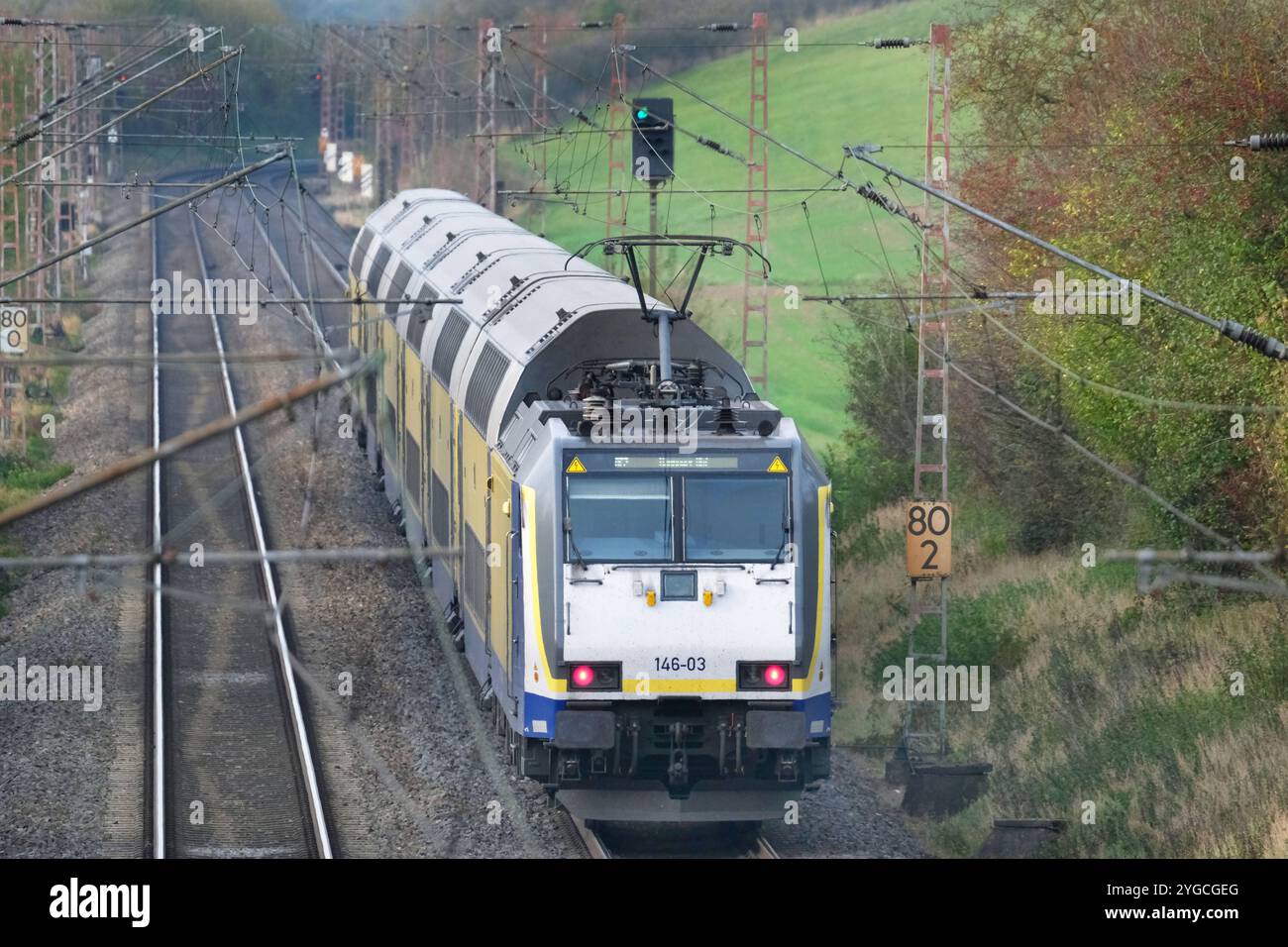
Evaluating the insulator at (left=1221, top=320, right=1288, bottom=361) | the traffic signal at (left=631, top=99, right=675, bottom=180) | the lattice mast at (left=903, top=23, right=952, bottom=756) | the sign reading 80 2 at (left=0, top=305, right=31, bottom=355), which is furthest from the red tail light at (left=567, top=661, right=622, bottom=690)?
the sign reading 80 2 at (left=0, top=305, right=31, bottom=355)

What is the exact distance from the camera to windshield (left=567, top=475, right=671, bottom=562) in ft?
55.4

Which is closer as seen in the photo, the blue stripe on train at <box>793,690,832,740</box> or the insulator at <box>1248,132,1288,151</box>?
the insulator at <box>1248,132,1288,151</box>

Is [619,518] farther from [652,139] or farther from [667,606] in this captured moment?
[652,139]

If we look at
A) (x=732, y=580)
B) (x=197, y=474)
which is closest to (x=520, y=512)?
(x=732, y=580)

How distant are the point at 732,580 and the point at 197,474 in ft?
63.1

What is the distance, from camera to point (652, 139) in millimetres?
26531

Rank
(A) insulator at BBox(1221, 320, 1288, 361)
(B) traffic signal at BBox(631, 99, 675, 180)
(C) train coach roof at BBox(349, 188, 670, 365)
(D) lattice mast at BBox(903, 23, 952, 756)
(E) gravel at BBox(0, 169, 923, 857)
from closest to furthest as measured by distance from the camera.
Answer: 1. (A) insulator at BBox(1221, 320, 1288, 361)
2. (E) gravel at BBox(0, 169, 923, 857)
3. (C) train coach roof at BBox(349, 188, 670, 365)
4. (D) lattice mast at BBox(903, 23, 952, 756)
5. (B) traffic signal at BBox(631, 99, 675, 180)

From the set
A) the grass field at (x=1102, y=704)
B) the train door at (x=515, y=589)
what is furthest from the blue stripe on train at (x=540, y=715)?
the grass field at (x=1102, y=704)

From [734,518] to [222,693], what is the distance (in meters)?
8.69

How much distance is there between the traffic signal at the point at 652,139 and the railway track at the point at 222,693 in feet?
21.0

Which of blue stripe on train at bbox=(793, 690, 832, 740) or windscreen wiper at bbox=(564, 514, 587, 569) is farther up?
windscreen wiper at bbox=(564, 514, 587, 569)

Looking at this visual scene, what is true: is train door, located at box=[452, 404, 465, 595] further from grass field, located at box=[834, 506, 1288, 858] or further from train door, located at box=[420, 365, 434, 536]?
grass field, located at box=[834, 506, 1288, 858]

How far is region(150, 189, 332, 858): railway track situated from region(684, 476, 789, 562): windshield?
3775 millimetres

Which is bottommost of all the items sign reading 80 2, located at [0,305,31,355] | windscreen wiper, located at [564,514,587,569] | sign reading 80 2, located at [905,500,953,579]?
sign reading 80 2, located at [905,500,953,579]
